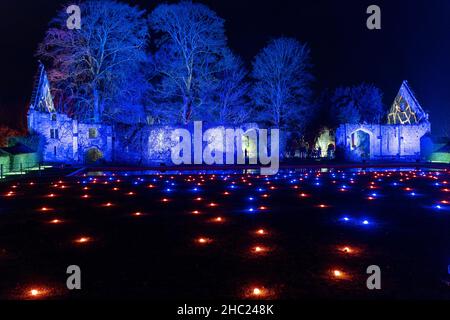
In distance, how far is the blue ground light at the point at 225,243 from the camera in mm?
5309

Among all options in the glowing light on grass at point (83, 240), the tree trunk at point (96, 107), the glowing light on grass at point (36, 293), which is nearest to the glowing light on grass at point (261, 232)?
the glowing light on grass at point (83, 240)

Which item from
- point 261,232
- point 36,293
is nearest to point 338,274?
point 261,232

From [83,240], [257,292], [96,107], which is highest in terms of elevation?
[96,107]

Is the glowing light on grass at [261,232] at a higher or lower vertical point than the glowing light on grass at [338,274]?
higher

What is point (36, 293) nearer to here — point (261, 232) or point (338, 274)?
point (338, 274)

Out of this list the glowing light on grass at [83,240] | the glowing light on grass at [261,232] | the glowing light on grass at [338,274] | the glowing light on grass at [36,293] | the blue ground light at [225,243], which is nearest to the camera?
the glowing light on grass at [36,293]

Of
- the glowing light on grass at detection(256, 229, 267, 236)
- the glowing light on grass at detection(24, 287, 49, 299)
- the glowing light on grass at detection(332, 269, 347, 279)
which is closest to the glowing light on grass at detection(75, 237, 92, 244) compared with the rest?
the glowing light on grass at detection(24, 287, 49, 299)

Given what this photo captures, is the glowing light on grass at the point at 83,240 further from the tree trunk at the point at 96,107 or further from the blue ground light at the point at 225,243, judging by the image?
the tree trunk at the point at 96,107

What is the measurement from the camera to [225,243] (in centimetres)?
757

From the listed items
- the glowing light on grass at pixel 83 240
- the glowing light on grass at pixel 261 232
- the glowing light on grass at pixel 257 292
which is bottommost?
the glowing light on grass at pixel 257 292
